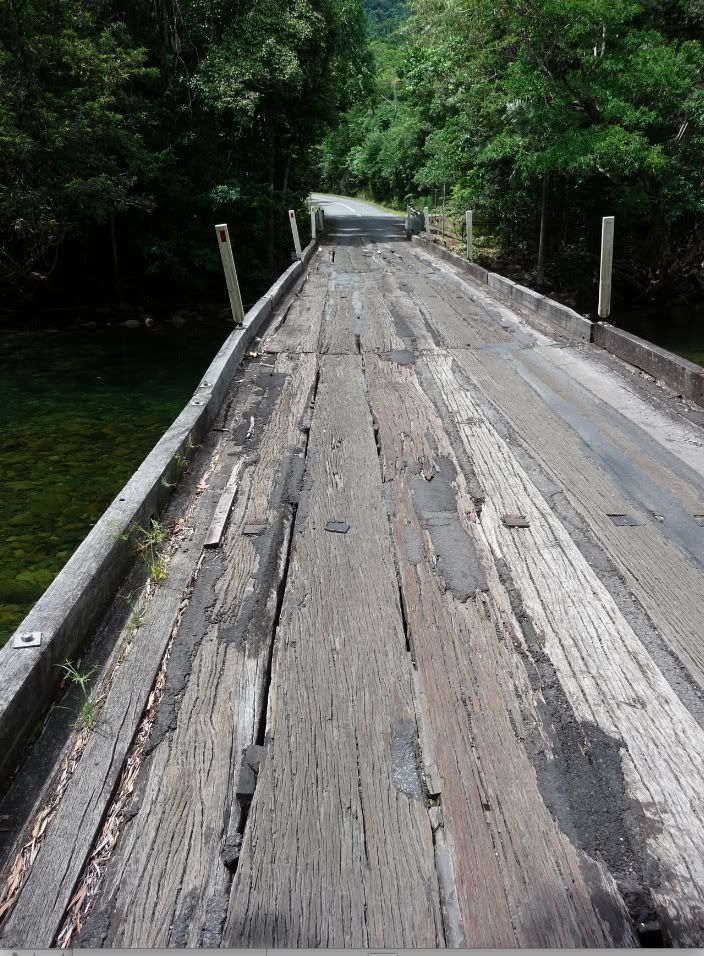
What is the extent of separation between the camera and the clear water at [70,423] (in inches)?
232

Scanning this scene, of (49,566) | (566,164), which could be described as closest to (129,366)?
(49,566)

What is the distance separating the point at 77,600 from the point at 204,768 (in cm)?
76

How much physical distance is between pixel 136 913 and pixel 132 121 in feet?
54.8

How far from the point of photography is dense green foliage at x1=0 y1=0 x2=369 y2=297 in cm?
1338

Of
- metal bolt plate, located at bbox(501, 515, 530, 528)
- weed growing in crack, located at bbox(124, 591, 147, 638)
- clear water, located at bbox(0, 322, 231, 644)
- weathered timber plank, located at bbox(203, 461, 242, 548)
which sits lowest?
clear water, located at bbox(0, 322, 231, 644)

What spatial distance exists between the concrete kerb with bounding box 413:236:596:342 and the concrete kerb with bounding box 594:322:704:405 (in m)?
0.23

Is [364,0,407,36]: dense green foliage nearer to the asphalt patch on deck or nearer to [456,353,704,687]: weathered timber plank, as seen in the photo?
[456,353,704,687]: weathered timber plank

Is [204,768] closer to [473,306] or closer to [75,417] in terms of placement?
[473,306]

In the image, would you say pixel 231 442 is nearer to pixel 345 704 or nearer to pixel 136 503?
pixel 136 503

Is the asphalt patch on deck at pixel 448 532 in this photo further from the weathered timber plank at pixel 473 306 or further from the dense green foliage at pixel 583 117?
the dense green foliage at pixel 583 117

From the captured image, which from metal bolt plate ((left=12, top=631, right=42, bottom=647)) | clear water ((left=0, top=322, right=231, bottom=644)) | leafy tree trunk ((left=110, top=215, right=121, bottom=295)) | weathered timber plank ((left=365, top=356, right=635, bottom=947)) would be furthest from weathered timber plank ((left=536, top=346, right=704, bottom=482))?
leafy tree trunk ((left=110, top=215, right=121, bottom=295))

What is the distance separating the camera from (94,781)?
5.96 feet

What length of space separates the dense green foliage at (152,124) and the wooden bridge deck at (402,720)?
12.5m

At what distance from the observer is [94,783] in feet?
5.93
